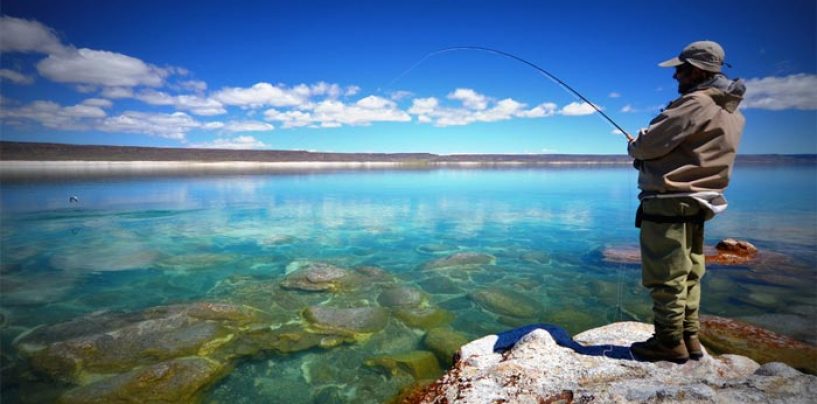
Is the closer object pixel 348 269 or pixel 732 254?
pixel 348 269

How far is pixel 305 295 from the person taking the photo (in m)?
8.07

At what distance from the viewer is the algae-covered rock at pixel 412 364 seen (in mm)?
5145

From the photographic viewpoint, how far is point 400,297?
7910 millimetres

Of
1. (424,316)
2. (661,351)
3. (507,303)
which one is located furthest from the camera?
(507,303)

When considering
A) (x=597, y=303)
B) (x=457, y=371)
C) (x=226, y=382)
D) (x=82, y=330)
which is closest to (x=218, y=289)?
(x=82, y=330)

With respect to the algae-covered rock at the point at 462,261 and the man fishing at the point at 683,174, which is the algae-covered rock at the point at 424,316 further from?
the man fishing at the point at 683,174

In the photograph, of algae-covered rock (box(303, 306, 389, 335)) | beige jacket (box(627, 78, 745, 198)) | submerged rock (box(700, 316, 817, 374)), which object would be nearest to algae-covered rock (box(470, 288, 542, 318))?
algae-covered rock (box(303, 306, 389, 335))

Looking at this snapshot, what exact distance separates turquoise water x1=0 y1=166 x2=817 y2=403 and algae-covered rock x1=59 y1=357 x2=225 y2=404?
215 mm

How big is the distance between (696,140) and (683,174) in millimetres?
277

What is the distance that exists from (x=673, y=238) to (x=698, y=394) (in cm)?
115

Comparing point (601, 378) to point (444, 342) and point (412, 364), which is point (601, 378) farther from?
point (444, 342)

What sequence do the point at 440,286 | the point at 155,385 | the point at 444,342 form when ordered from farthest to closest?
the point at 440,286
the point at 444,342
the point at 155,385

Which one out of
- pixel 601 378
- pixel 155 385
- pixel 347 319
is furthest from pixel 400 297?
pixel 601 378

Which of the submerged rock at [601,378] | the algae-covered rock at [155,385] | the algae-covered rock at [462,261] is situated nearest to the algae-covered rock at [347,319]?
the algae-covered rock at [155,385]
